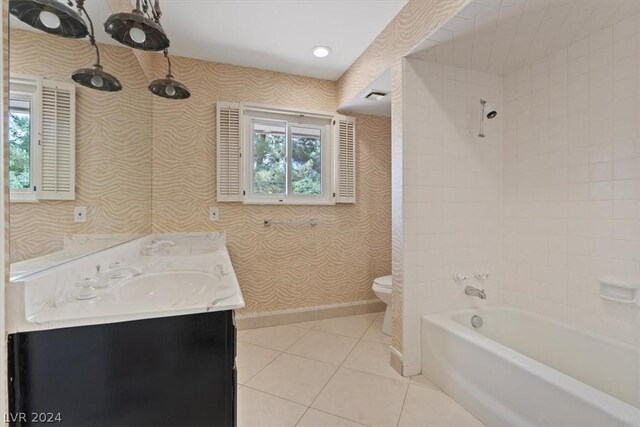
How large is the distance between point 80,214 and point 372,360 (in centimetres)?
199

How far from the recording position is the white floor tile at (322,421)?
4.95 feet

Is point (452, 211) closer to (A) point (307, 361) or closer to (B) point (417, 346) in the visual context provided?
(B) point (417, 346)

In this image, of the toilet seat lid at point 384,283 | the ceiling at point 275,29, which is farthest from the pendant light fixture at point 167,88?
the toilet seat lid at point 384,283

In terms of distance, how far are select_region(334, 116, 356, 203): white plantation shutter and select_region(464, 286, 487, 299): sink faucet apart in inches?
52.6

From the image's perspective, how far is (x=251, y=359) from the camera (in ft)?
7.11

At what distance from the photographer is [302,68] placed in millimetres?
2711

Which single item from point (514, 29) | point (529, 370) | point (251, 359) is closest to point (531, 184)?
point (514, 29)

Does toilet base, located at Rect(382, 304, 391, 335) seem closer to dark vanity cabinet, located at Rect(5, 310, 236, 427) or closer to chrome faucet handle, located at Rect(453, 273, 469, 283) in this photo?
chrome faucet handle, located at Rect(453, 273, 469, 283)

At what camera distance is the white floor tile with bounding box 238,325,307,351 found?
2404 millimetres

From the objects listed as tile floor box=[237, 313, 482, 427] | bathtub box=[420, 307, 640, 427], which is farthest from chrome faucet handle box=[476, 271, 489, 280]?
tile floor box=[237, 313, 482, 427]

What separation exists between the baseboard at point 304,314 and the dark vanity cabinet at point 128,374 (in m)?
1.80

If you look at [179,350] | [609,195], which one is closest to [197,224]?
[179,350]

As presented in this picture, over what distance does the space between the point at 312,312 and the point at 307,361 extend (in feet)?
2.47

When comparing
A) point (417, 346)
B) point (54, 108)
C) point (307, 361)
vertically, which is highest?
point (54, 108)
